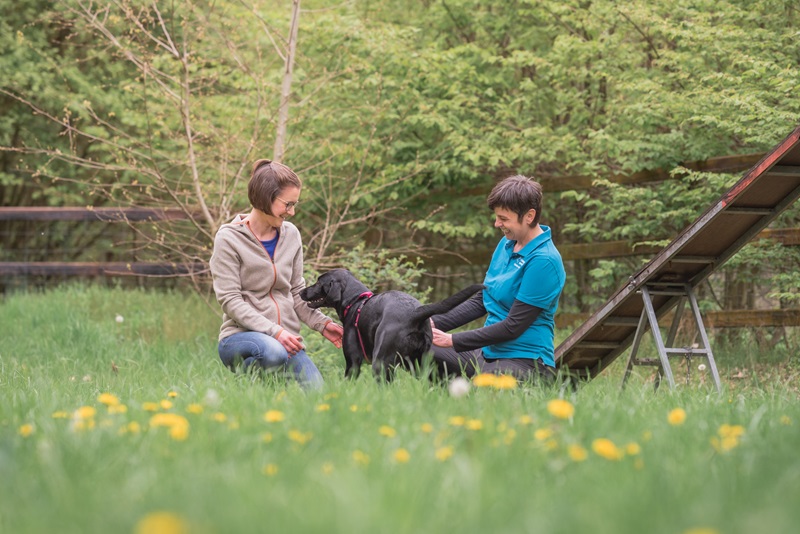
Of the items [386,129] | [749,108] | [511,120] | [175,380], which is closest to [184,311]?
[386,129]

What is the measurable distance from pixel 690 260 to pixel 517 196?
1.56 metres

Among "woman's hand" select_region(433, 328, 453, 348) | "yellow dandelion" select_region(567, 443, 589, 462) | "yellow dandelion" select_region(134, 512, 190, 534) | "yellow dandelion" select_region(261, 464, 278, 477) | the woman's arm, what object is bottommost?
"woman's hand" select_region(433, 328, 453, 348)

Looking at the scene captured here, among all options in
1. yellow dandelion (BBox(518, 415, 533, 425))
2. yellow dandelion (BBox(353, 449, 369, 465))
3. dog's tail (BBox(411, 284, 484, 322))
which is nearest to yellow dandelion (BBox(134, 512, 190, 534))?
yellow dandelion (BBox(353, 449, 369, 465))

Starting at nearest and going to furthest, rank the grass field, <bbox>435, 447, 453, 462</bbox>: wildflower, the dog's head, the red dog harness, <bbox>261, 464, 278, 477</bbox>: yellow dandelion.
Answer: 1. the grass field
2. <bbox>261, 464, 278, 477</bbox>: yellow dandelion
3. <bbox>435, 447, 453, 462</bbox>: wildflower
4. the red dog harness
5. the dog's head

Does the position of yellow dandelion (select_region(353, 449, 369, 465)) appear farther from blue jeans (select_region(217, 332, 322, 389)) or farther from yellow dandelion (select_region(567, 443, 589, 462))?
blue jeans (select_region(217, 332, 322, 389))

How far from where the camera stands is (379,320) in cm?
460

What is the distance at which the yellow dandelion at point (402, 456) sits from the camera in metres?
2.35

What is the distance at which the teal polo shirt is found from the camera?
463cm

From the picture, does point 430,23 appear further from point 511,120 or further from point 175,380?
point 175,380

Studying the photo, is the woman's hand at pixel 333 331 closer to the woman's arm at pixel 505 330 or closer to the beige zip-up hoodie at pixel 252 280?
the beige zip-up hoodie at pixel 252 280

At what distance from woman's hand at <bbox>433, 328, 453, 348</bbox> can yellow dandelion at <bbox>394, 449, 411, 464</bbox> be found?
2260 millimetres

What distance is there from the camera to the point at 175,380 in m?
4.91

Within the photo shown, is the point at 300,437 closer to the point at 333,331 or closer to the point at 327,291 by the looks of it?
the point at 327,291

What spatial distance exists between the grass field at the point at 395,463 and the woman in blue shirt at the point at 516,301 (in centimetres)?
72
